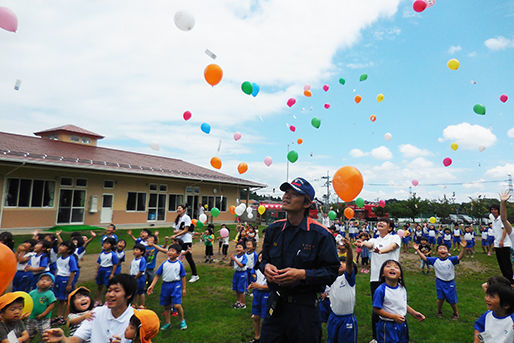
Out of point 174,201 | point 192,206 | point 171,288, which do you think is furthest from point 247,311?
point 192,206

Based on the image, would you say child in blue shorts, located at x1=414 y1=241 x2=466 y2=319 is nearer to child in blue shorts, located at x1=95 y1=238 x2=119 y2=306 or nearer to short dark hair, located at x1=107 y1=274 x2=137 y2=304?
short dark hair, located at x1=107 y1=274 x2=137 y2=304

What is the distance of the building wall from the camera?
13961mm

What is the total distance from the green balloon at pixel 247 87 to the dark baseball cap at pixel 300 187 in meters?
6.35

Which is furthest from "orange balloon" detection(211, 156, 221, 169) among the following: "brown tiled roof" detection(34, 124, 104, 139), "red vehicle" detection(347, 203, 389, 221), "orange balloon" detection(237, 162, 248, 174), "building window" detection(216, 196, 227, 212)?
"red vehicle" detection(347, 203, 389, 221)

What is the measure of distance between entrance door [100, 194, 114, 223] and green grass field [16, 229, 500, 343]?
11.1m

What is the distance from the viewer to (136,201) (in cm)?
1923

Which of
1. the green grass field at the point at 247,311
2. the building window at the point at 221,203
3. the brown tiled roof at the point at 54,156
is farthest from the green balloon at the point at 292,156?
the building window at the point at 221,203

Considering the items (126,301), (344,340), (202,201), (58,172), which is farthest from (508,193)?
(202,201)

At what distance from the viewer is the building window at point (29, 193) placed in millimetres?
14125

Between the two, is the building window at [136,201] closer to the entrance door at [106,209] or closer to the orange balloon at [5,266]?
the entrance door at [106,209]

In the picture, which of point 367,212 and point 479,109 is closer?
point 479,109

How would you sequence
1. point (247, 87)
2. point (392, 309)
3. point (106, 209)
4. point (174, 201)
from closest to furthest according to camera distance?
point (392, 309)
point (247, 87)
point (106, 209)
point (174, 201)

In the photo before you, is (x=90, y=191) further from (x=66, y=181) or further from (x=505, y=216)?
(x=505, y=216)

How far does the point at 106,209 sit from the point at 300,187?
18.4 m
